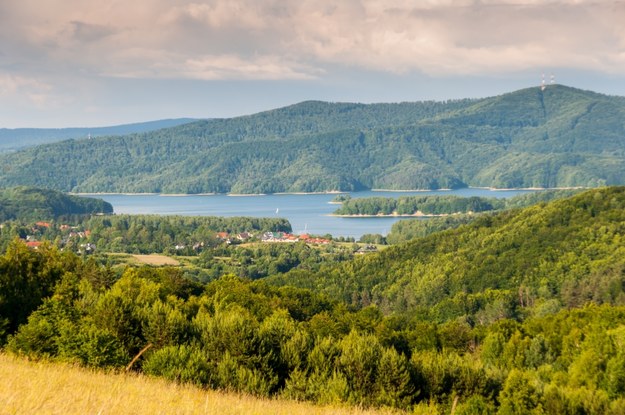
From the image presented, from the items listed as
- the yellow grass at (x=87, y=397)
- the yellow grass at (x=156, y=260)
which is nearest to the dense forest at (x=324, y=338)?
the yellow grass at (x=87, y=397)

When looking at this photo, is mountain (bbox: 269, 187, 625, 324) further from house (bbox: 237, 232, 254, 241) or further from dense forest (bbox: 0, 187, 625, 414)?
house (bbox: 237, 232, 254, 241)

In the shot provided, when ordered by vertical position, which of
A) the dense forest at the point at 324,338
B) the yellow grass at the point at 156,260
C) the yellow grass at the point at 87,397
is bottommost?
the yellow grass at the point at 156,260

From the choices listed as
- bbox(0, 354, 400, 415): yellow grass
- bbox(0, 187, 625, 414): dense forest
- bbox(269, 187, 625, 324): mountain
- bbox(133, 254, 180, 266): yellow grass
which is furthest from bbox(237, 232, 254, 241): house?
bbox(0, 354, 400, 415): yellow grass

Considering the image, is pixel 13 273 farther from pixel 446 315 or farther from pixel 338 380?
pixel 446 315

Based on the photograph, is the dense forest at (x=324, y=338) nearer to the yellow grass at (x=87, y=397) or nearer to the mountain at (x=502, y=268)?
the mountain at (x=502, y=268)

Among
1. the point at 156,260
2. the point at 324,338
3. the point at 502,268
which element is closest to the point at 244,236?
the point at 156,260

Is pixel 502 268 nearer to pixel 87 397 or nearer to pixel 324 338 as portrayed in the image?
pixel 324 338

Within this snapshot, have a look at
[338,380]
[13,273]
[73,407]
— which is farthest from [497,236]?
[73,407]
